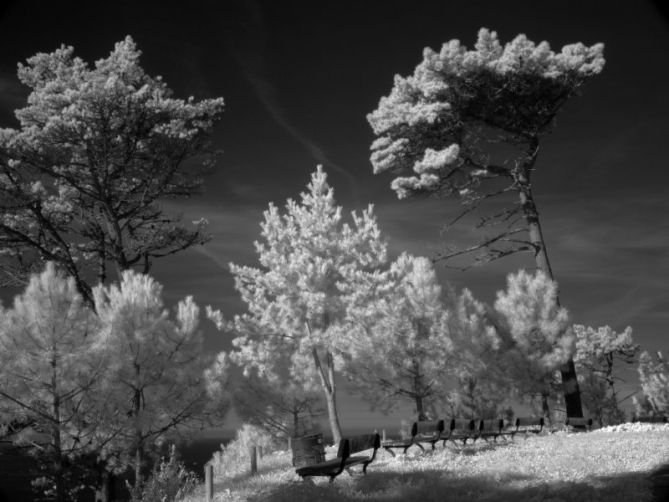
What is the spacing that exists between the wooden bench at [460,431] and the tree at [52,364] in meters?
7.95

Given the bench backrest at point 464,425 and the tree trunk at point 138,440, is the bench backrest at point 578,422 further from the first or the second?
the tree trunk at point 138,440

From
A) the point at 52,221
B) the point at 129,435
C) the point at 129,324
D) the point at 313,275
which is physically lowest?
the point at 129,435

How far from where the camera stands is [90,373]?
1145cm

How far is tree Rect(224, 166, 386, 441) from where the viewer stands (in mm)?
22578

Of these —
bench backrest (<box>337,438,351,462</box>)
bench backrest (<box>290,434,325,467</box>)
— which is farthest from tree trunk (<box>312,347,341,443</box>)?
bench backrest (<box>337,438,351,462</box>)

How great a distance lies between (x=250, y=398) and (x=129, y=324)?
461 inches

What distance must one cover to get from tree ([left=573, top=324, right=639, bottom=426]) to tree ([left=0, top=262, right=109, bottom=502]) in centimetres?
3097

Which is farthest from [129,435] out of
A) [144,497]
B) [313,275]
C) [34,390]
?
[313,275]

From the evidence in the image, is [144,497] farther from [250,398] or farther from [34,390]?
[250,398]

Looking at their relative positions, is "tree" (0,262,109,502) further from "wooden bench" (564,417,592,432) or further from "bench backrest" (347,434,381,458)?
"wooden bench" (564,417,592,432)

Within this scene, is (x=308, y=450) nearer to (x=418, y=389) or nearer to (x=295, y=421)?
(x=418, y=389)

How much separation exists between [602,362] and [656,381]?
11.1ft

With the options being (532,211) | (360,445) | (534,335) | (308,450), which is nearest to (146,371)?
(308,450)

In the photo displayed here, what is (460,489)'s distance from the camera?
30.5 feet
